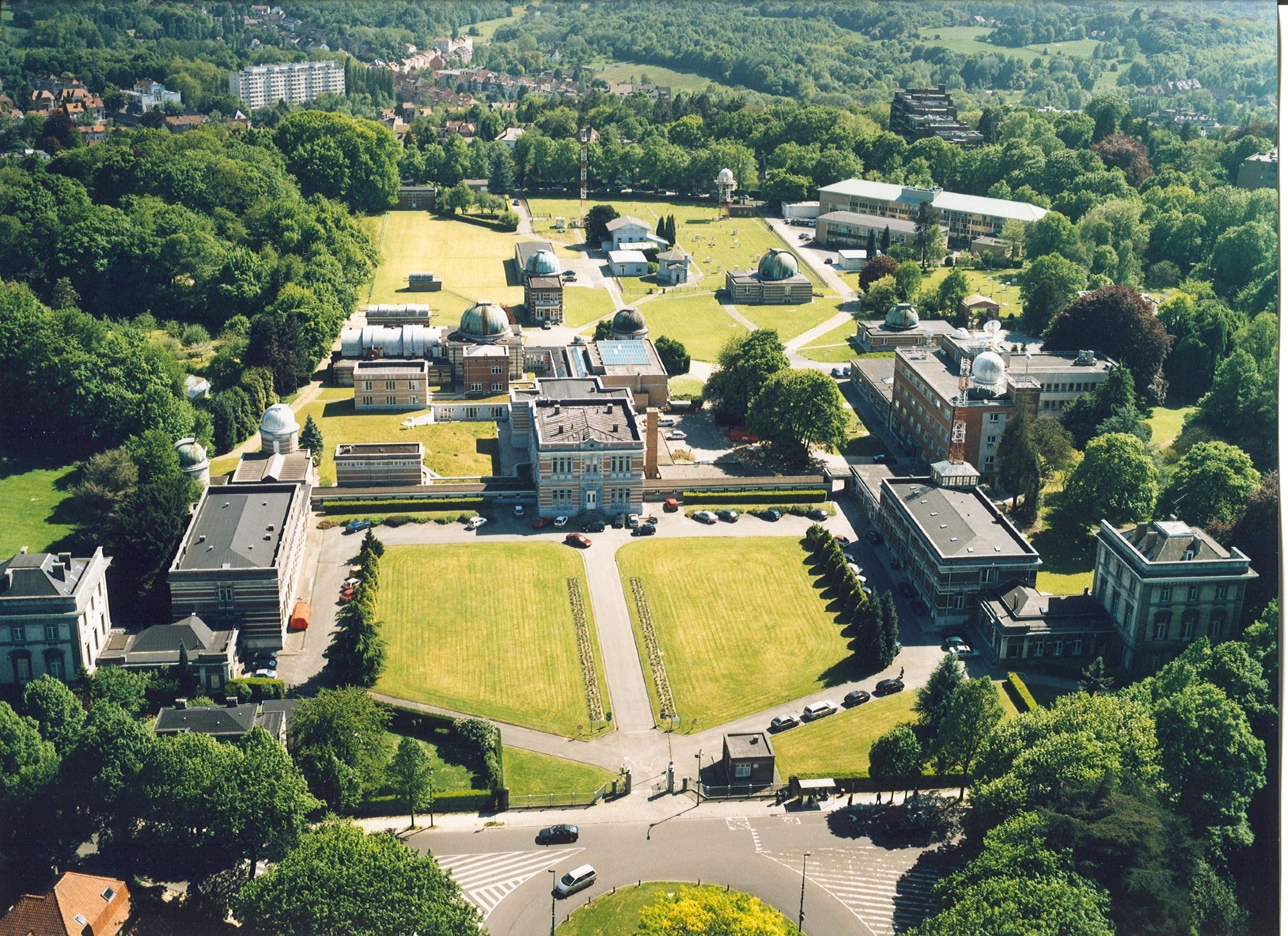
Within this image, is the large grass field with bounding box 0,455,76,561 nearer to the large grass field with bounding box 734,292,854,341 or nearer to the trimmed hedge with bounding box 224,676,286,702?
the trimmed hedge with bounding box 224,676,286,702

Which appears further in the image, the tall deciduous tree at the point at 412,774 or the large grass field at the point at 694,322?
the large grass field at the point at 694,322

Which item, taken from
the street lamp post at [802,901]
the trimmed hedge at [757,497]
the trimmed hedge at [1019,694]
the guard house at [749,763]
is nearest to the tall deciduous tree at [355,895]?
the street lamp post at [802,901]

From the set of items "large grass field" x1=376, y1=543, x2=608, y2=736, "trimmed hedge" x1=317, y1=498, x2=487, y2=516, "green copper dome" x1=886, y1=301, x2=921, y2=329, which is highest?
"green copper dome" x1=886, y1=301, x2=921, y2=329

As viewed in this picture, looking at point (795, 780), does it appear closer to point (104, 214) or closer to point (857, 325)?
point (857, 325)

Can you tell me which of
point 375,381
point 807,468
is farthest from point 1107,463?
point 375,381

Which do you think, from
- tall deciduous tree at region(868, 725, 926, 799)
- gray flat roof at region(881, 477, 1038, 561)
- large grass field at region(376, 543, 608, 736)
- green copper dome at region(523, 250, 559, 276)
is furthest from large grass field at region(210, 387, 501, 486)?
tall deciduous tree at region(868, 725, 926, 799)

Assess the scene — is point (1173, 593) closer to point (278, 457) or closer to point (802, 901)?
point (802, 901)

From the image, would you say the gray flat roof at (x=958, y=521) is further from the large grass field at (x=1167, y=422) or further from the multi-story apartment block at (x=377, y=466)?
the multi-story apartment block at (x=377, y=466)
